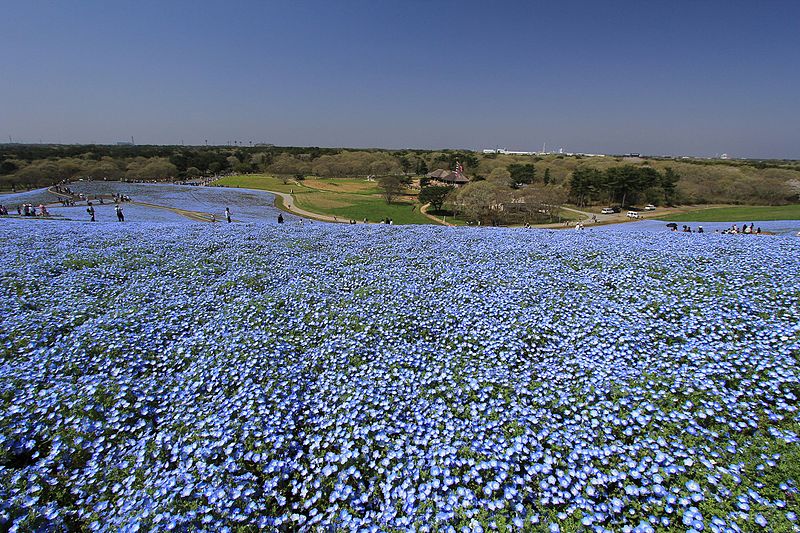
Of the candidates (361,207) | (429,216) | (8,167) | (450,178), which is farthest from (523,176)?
(8,167)

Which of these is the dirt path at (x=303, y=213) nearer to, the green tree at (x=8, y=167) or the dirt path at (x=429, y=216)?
the dirt path at (x=429, y=216)

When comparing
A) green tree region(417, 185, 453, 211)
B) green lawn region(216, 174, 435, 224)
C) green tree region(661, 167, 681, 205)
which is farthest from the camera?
green tree region(661, 167, 681, 205)

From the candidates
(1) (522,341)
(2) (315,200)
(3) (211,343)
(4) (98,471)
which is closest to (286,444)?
(4) (98,471)

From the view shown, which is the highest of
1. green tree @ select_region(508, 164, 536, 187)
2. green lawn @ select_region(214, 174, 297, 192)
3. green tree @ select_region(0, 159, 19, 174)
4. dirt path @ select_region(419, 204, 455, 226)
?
green tree @ select_region(508, 164, 536, 187)

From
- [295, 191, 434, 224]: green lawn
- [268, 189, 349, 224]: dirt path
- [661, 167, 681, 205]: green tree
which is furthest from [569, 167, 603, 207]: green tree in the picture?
[268, 189, 349, 224]: dirt path

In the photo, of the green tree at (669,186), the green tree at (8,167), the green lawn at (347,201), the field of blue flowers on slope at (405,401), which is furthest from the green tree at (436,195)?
the green tree at (8,167)

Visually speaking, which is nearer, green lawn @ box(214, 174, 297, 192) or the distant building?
green lawn @ box(214, 174, 297, 192)

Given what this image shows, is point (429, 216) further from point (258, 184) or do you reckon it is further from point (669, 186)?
point (669, 186)

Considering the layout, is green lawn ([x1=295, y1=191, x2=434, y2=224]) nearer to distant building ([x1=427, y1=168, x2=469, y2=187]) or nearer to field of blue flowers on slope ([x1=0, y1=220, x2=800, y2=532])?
distant building ([x1=427, y1=168, x2=469, y2=187])
